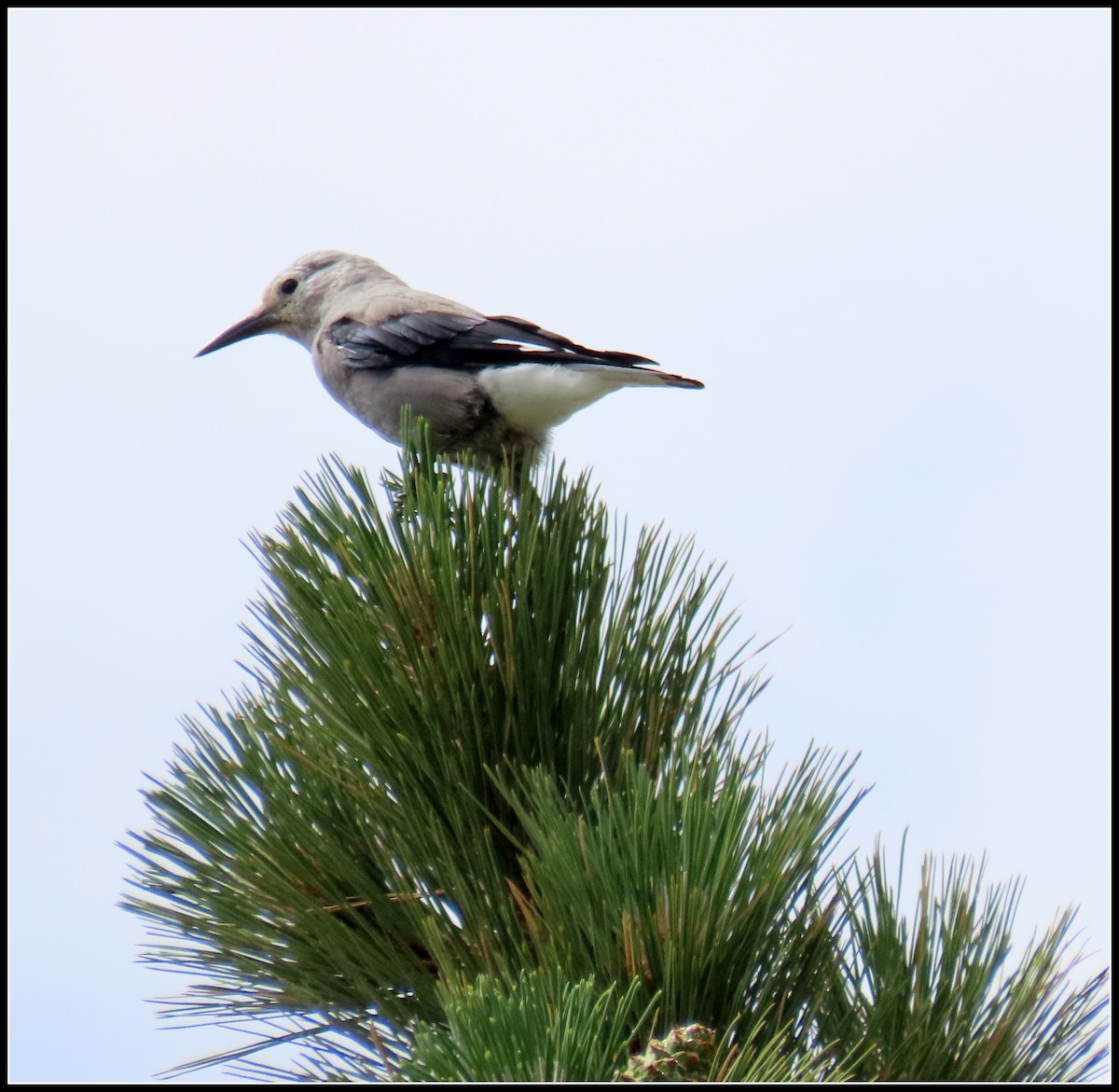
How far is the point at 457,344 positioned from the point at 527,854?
2.39 meters

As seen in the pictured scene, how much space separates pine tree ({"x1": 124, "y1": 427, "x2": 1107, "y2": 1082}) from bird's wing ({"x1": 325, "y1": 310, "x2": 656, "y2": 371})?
Result: 4.75 feet

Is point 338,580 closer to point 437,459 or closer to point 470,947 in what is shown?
point 437,459

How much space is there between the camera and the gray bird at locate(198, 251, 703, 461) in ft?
11.9

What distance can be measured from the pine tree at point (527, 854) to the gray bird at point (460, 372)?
4.44 feet

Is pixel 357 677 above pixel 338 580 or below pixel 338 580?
below

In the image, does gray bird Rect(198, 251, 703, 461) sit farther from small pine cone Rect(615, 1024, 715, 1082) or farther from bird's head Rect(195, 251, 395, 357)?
small pine cone Rect(615, 1024, 715, 1082)

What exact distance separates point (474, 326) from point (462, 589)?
1953 millimetres

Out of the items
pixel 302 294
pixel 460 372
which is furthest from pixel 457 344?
pixel 302 294

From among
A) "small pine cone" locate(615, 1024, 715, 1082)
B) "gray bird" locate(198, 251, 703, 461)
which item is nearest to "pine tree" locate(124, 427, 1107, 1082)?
"small pine cone" locate(615, 1024, 715, 1082)

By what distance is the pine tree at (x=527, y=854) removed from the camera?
1571 mm

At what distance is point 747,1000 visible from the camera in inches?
65.7

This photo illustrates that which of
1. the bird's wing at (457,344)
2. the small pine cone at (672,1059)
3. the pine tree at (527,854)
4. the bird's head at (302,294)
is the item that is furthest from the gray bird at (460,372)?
the small pine cone at (672,1059)

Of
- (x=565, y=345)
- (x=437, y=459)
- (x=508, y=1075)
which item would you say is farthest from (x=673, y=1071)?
(x=565, y=345)

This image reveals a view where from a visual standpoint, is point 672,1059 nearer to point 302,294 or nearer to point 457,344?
point 457,344
